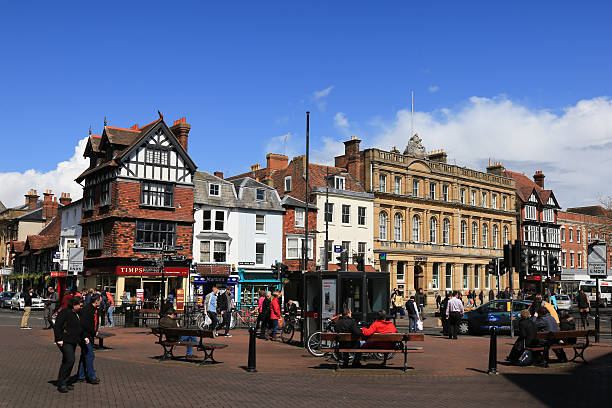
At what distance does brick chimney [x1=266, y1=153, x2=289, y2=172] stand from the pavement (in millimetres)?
38191

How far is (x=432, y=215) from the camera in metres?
58.7

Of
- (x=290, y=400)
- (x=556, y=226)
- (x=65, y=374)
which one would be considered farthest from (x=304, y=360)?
(x=556, y=226)

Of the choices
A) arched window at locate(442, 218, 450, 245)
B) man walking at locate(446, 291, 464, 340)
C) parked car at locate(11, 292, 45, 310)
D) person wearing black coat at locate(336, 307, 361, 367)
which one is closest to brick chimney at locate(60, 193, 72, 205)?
parked car at locate(11, 292, 45, 310)

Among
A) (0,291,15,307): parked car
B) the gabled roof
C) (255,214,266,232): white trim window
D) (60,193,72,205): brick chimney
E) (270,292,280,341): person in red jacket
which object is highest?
the gabled roof

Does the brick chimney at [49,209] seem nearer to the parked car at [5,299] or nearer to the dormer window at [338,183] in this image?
the parked car at [5,299]

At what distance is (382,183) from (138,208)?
71.9ft

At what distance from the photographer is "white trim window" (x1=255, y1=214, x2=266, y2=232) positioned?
154 feet

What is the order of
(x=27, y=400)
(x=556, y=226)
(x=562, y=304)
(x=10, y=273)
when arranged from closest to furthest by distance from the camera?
(x=27, y=400)
(x=562, y=304)
(x=10, y=273)
(x=556, y=226)

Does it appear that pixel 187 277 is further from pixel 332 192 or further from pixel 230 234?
pixel 332 192

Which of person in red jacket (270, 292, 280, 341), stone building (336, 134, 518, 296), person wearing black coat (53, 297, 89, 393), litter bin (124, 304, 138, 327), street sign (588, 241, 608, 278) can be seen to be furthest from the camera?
stone building (336, 134, 518, 296)

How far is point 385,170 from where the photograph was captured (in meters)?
54.7

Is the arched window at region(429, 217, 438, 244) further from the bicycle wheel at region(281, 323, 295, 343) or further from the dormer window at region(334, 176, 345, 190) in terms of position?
the bicycle wheel at region(281, 323, 295, 343)

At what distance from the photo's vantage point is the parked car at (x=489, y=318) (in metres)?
25.7

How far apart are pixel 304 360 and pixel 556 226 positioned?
6506 cm
